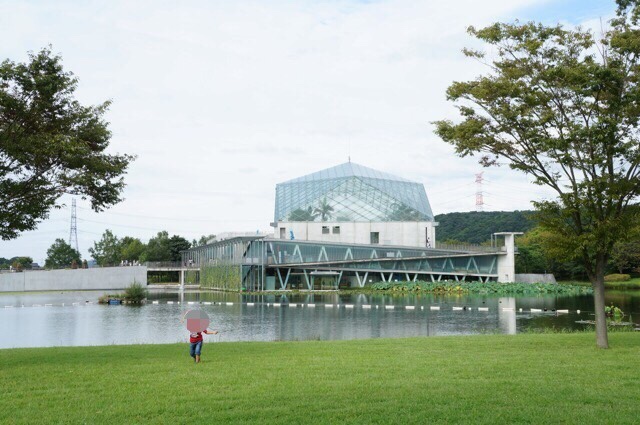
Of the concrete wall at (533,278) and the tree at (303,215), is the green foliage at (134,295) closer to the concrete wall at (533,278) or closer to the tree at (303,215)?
the tree at (303,215)

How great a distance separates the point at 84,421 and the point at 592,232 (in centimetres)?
1137

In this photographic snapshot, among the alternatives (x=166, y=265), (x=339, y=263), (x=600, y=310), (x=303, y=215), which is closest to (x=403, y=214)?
(x=303, y=215)

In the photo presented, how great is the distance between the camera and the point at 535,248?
3051 inches

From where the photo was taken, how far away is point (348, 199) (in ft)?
243

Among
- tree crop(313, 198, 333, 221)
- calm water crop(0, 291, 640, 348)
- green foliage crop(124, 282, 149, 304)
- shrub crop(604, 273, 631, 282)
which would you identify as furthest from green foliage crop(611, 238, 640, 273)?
green foliage crop(124, 282, 149, 304)

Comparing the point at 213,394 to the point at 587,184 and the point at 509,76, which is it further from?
the point at 509,76

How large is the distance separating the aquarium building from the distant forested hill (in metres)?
30.2

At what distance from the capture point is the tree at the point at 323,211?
73.0 m

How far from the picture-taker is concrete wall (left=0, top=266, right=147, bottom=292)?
7512cm

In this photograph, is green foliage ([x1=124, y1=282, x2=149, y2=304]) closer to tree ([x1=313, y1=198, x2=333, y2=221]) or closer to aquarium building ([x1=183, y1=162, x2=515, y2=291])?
aquarium building ([x1=183, y1=162, x2=515, y2=291])

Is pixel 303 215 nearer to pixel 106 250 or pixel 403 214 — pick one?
pixel 403 214

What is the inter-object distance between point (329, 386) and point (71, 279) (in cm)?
7392

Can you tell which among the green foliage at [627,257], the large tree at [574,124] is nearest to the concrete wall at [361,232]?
the green foliage at [627,257]

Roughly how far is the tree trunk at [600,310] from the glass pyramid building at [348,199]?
58.3 meters
